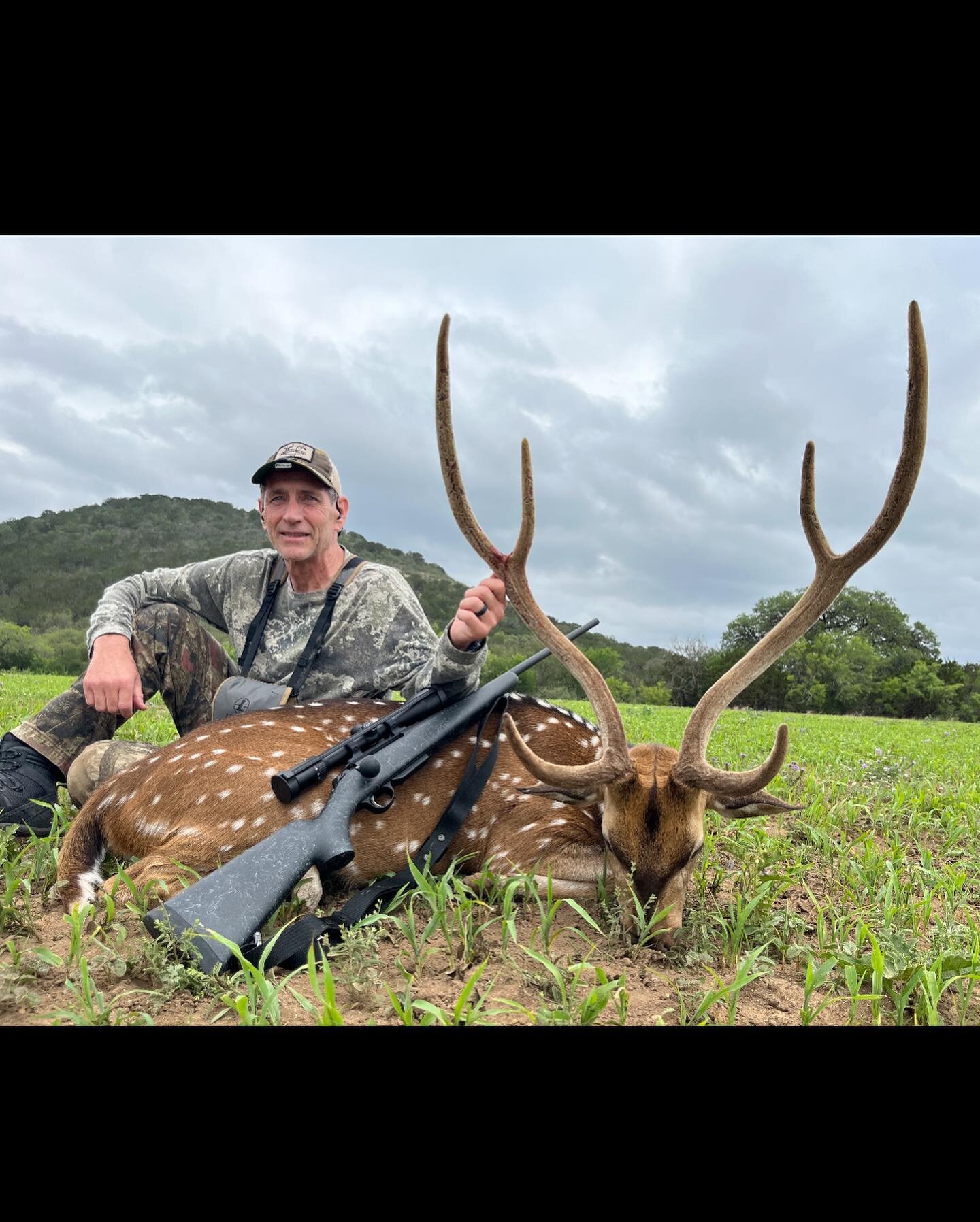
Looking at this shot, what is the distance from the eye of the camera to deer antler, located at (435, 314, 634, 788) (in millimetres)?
2805

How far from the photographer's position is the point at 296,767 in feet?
10.0

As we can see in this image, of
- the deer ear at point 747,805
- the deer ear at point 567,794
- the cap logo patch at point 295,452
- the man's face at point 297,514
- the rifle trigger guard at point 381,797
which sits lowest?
the rifle trigger guard at point 381,797

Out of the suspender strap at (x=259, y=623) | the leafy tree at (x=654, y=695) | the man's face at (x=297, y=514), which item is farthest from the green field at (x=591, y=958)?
the leafy tree at (x=654, y=695)

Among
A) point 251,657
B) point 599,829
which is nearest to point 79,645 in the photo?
point 251,657

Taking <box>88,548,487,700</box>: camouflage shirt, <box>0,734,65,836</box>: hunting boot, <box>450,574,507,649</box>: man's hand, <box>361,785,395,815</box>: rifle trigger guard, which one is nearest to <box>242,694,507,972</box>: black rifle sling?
<box>361,785,395,815</box>: rifle trigger guard

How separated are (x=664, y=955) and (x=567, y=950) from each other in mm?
327

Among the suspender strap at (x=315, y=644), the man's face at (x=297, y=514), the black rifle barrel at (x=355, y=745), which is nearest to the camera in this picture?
the black rifle barrel at (x=355, y=745)

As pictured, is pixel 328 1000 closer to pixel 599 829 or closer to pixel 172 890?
pixel 172 890

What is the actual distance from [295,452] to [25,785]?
7.72 ft

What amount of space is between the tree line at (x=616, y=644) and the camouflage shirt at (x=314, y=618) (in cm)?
285

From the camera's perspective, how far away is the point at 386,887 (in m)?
2.88

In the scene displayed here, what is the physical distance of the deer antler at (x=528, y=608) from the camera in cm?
280

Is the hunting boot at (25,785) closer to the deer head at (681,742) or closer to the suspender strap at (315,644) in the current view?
the suspender strap at (315,644)

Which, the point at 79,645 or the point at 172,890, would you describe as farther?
the point at 79,645
